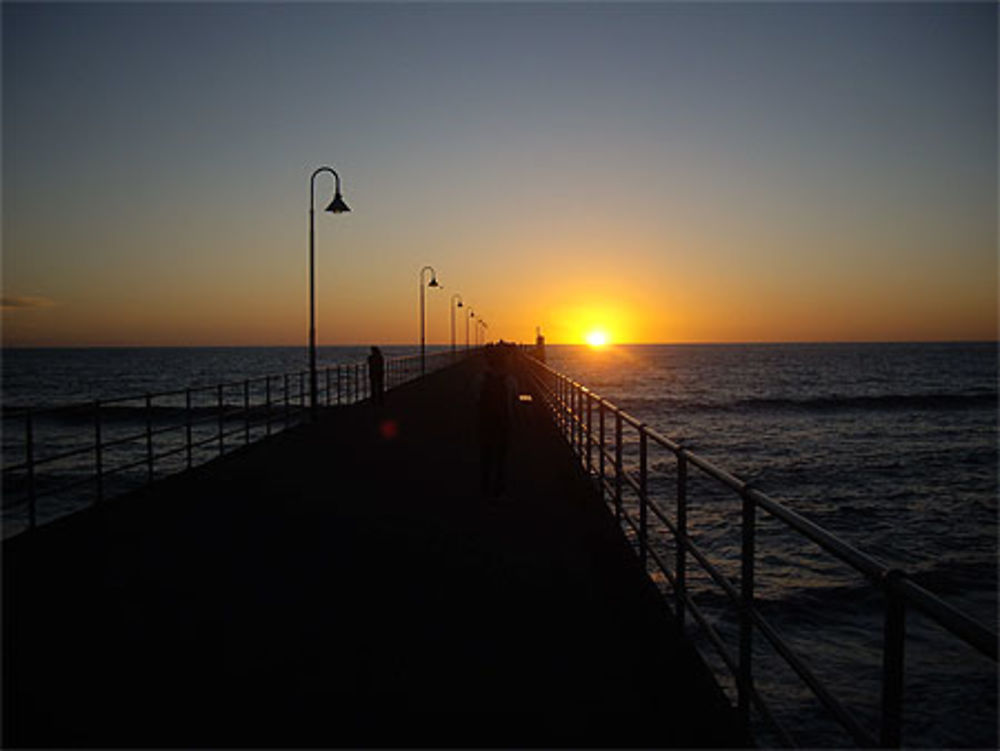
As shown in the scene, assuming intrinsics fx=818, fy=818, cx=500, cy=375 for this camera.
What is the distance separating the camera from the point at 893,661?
237 centimetres

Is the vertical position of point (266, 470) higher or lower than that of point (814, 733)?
higher

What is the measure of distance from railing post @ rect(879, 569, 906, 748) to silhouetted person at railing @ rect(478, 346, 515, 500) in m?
7.10

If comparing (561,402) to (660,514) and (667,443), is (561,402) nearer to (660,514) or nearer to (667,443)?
(660,514)

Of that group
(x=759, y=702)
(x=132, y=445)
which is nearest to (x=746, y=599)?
(x=759, y=702)

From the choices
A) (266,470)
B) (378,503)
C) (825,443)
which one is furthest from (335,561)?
(825,443)

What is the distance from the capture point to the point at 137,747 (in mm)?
3576

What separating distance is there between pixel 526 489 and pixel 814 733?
4082mm

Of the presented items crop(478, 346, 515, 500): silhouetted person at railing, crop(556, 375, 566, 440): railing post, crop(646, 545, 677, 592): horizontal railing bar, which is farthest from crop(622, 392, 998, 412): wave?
crop(646, 545, 677, 592): horizontal railing bar

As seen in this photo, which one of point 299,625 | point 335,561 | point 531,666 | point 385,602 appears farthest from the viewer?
point 335,561

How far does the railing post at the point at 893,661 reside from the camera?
2.33 m

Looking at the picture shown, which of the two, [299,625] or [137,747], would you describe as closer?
[137,747]

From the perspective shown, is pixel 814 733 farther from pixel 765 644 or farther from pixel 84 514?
pixel 84 514

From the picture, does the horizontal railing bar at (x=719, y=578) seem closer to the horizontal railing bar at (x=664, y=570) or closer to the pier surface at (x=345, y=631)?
the horizontal railing bar at (x=664, y=570)

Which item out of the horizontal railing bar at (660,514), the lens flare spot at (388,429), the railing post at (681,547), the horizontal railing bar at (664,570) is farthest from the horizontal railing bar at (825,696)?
the lens flare spot at (388,429)
